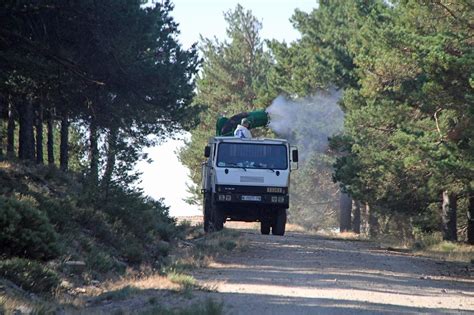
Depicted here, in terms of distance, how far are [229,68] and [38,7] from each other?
161ft

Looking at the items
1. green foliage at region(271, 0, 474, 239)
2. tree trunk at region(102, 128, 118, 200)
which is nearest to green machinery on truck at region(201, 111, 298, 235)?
tree trunk at region(102, 128, 118, 200)

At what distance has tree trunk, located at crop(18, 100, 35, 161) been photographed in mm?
32250

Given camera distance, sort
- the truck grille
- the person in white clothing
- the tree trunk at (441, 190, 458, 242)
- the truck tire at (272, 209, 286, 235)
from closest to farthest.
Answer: the truck grille, the person in white clothing, the truck tire at (272, 209, 286, 235), the tree trunk at (441, 190, 458, 242)

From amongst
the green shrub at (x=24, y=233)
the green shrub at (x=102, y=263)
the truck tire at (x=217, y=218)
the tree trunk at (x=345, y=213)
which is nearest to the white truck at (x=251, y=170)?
the truck tire at (x=217, y=218)

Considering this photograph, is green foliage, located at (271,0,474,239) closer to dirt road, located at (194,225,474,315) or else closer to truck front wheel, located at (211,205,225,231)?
dirt road, located at (194,225,474,315)

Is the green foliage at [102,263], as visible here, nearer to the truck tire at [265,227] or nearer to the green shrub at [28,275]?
the green shrub at [28,275]

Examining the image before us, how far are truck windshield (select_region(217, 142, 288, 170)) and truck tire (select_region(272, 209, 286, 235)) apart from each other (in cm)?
214

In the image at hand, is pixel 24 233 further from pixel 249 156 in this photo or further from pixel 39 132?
pixel 39 132

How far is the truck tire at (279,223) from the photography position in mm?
29500

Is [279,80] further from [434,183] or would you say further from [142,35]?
[142,35]

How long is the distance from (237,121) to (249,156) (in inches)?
155

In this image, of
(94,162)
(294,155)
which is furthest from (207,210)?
(94,162)

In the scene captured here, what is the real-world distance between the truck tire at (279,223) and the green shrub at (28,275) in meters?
14.5

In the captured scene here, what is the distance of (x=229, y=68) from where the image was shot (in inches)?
2800
